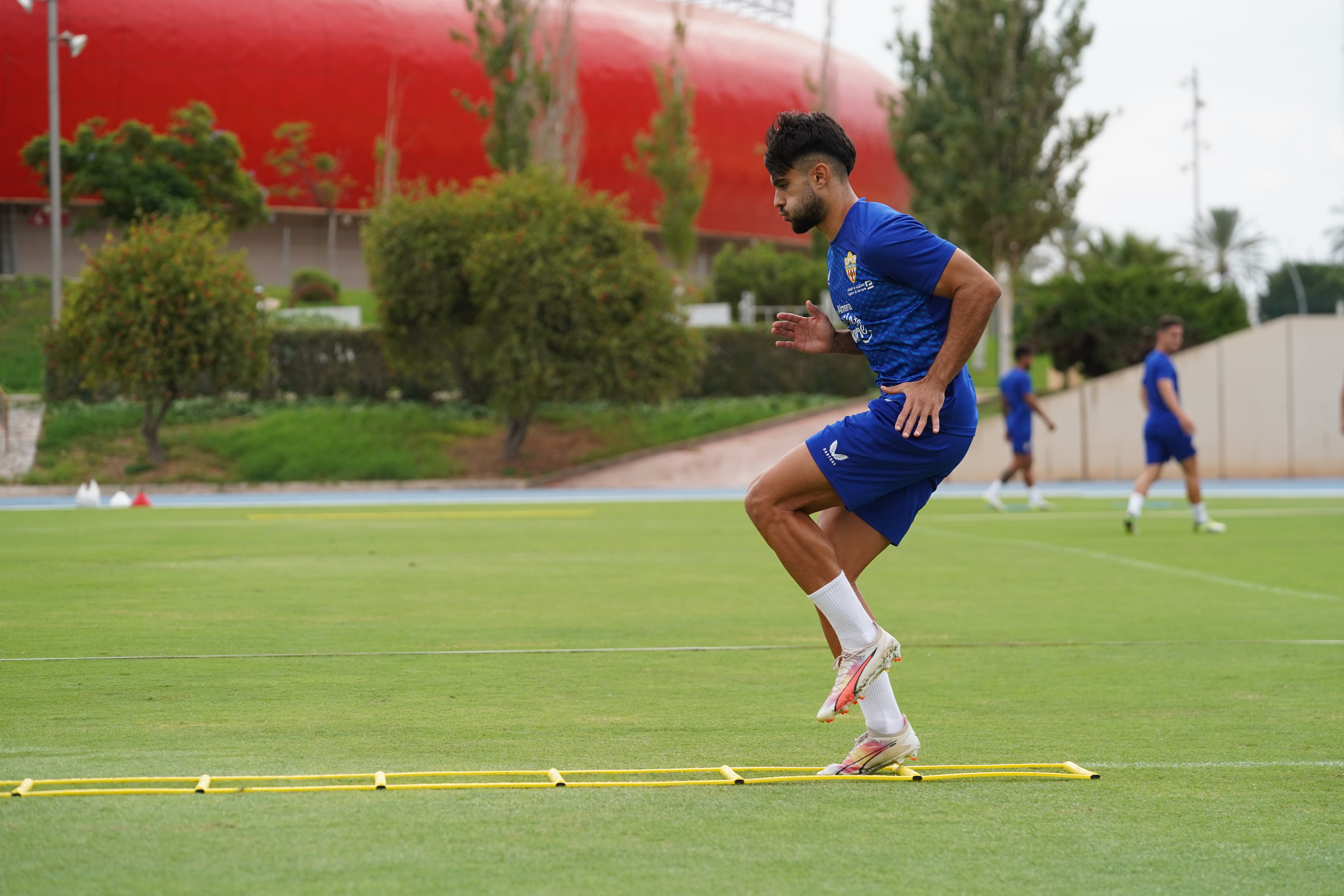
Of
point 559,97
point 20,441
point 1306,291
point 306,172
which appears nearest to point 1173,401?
point 20,441

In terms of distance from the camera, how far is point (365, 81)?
65062mm

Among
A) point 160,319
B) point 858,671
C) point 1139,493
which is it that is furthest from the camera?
point 160,319

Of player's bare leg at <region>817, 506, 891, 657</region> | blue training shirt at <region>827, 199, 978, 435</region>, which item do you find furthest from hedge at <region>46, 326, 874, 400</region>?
blue training shirt at <region>827, 199, 978, 435</region>

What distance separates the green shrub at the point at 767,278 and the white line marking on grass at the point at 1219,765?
154 ft

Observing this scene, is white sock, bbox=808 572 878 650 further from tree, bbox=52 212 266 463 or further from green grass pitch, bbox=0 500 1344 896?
tree, bbox=52 212 266 463

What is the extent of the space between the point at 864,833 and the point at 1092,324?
109 feet

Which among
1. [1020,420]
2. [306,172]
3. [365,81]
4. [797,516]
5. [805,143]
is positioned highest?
[365,81]

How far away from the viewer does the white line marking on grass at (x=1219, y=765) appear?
15.4ft

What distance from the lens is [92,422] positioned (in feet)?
107

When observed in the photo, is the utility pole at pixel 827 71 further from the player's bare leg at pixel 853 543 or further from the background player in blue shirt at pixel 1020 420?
the player's bare leg at pixel 853 543

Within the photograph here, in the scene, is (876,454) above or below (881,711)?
above

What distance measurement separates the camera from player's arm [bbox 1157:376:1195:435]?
50.1ft

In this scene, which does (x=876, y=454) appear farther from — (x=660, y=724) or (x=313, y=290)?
(x=313, y=290)

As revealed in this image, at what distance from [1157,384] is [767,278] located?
39.2 m
